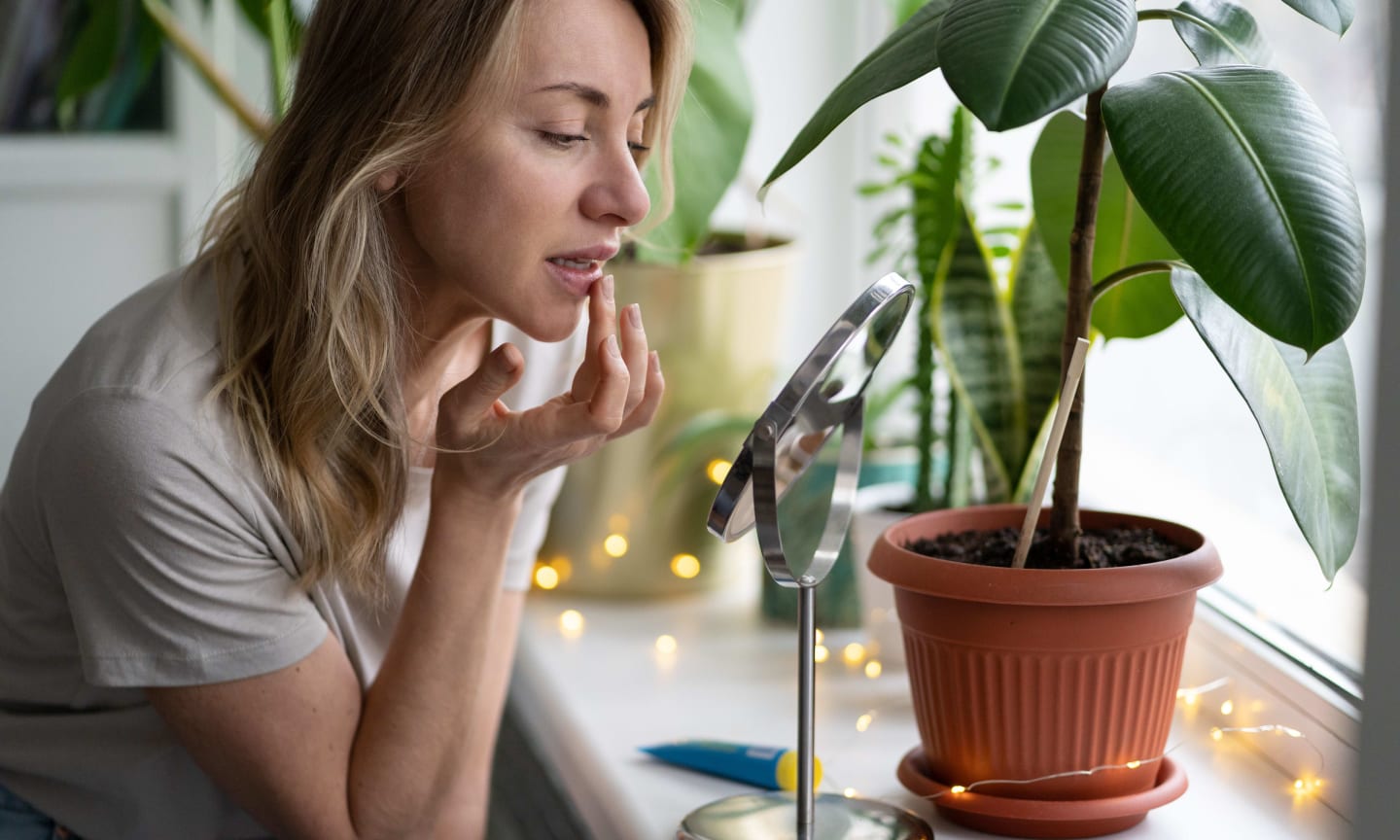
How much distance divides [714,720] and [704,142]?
0.49 metres

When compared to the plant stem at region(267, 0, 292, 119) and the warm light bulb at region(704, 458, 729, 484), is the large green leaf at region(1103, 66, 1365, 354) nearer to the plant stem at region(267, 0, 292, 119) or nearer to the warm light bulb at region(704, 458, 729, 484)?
the warm light bulb at region(704, 458, 729, 484)

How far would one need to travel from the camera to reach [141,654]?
90 cm

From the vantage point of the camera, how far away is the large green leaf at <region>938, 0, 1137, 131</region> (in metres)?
0.58

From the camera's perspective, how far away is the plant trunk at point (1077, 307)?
77 centimetres

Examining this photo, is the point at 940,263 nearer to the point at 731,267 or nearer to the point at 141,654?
the point at 731,267

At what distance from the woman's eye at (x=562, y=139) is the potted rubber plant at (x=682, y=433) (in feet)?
1.25

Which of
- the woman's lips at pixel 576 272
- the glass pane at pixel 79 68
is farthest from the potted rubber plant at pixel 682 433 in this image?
the glass pane at pixel 79 68

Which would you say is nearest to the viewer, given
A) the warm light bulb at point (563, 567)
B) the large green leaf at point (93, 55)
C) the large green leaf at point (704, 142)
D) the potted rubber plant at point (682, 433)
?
the large green leaf at point (704, 142)

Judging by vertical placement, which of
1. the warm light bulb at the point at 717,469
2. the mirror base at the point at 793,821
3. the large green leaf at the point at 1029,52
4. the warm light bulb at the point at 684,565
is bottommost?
the warm light bulb at the point at 684,565

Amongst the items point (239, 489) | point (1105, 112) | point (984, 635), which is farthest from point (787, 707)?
point (1105, 112)

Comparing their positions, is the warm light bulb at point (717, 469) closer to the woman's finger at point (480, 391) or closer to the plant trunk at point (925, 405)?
the plant trunk at point (925, 405)

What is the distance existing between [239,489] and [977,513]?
50cm

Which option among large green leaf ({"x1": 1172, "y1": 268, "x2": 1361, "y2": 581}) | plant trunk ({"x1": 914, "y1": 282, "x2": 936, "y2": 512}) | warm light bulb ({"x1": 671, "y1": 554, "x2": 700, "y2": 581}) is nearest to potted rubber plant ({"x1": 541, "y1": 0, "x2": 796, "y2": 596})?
warm light bulb ({"x1": 671, "y1": 554, "x2": 700, "y2": 581})

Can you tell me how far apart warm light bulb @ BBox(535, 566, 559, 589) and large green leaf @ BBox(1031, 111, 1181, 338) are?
0.75 meters
